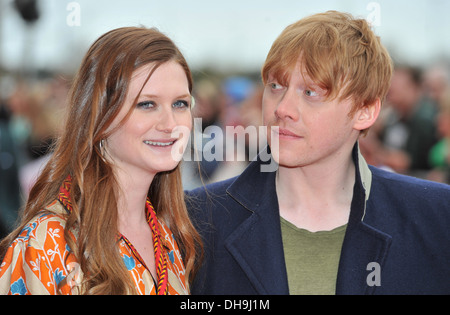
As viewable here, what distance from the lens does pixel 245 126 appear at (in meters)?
6.43

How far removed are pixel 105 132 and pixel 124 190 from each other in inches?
11.0

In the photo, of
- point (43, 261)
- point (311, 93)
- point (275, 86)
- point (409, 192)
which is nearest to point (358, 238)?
point (409, 192)

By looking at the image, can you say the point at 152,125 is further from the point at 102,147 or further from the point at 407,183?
the point at 407,183

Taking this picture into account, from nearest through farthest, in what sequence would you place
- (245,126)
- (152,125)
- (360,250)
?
(152,125) < (360,250) < (245,126)

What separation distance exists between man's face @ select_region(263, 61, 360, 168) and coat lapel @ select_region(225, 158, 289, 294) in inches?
7.8

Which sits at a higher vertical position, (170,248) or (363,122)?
(363,122)

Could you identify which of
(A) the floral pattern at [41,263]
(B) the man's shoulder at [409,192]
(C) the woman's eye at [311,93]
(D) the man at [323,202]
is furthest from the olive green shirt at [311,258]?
(A) the floral pattern at [41,263]

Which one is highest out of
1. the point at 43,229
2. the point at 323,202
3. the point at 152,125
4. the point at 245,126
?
the point at 152,125

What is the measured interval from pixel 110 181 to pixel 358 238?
43.6 inches
